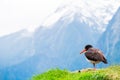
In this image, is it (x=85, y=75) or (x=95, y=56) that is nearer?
(x=85, y=75)

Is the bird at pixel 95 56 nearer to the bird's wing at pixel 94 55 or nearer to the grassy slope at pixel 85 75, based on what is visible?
the bird's wing at pixel 94 55

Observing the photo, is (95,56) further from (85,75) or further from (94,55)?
(85,75)

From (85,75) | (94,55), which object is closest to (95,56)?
(94,55)

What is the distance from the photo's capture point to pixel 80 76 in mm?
18891

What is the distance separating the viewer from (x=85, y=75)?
731 inches

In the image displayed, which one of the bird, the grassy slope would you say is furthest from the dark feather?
the grassy slope

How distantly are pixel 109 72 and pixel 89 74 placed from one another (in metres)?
0.70

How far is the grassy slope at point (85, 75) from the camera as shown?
58.6 feet

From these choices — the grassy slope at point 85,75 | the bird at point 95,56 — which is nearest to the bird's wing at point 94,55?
the bird at point 95,56

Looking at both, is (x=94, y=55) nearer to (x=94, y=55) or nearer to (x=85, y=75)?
(x=94, y=55)

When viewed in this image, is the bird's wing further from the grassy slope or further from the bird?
the grassy slope

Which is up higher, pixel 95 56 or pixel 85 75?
pixel 95 56

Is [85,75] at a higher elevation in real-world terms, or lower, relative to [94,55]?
lower

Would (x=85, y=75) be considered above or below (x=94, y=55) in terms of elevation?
below
